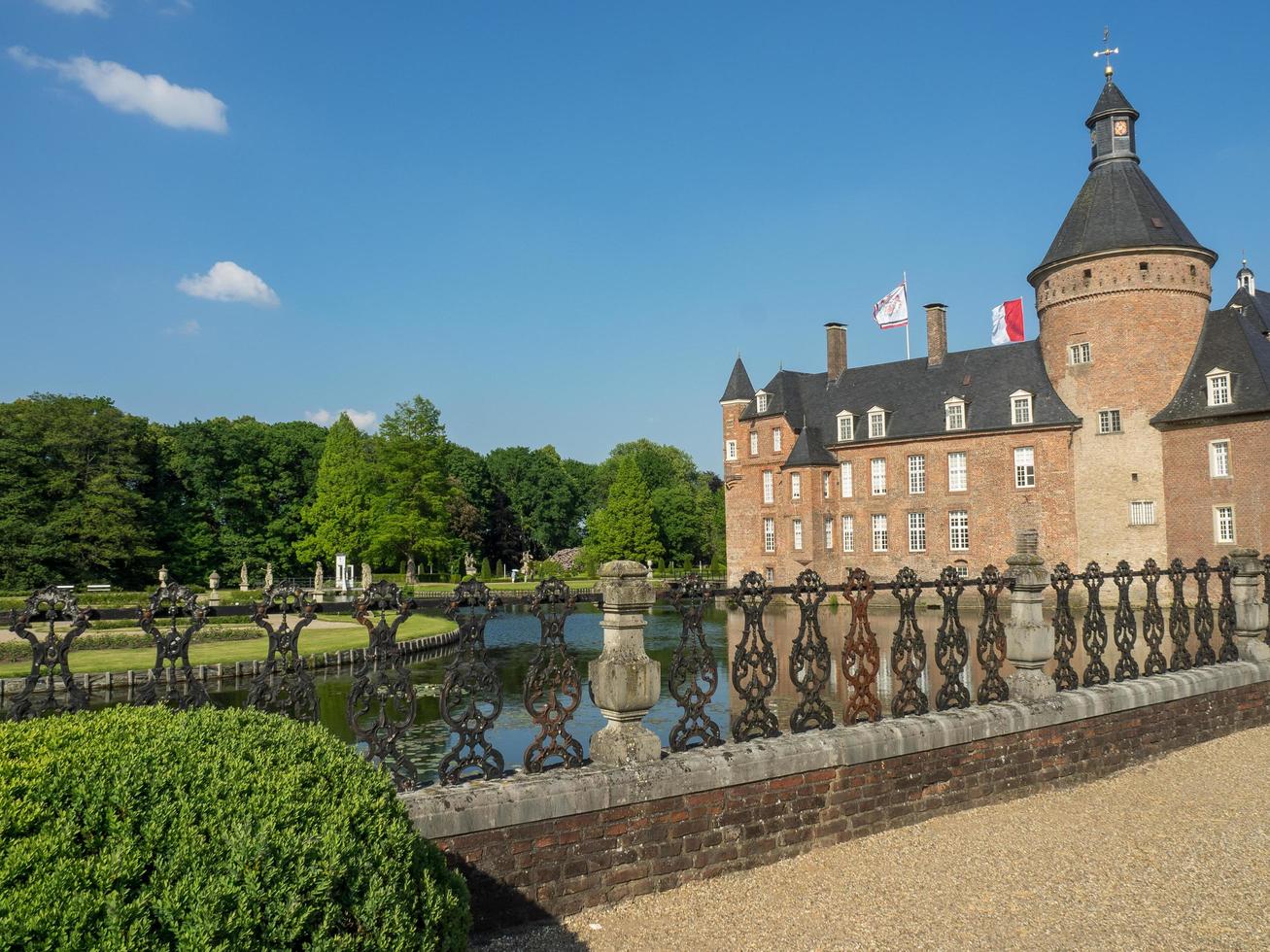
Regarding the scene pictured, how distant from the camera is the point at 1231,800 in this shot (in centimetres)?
732

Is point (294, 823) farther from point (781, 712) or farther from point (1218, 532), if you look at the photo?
point (1218, 532)

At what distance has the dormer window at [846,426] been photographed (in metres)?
42.4

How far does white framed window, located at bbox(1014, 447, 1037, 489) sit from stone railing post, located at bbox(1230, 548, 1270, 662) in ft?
88.4

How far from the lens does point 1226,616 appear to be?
35.0 ft

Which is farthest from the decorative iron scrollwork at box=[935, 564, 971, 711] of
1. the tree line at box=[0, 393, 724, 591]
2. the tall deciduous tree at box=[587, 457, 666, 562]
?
the tall deciduous tree at box=[587, 457, 666, 562]

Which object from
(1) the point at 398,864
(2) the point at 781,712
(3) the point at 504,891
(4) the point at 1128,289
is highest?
(4) the point at 1128,289

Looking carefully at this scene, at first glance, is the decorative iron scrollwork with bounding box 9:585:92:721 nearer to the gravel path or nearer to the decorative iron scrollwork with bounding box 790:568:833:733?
the gravel path

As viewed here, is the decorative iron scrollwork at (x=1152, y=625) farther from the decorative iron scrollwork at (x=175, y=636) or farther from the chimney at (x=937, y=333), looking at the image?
the chimney at (x=937, y=333)

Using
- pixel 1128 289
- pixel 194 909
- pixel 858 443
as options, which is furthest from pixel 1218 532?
pixel 194 909

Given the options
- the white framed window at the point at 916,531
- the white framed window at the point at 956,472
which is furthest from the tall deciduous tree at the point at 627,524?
the white framed window at the point at 956,472

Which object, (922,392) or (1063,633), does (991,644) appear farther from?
(922,392)

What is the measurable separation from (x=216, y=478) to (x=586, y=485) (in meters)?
33.2

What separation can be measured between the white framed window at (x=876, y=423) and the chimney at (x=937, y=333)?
319cm

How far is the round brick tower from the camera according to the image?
Answer: 107ft
